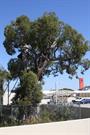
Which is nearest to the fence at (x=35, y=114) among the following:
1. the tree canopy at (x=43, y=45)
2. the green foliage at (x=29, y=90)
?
the green foliage at (x=29, y=90)

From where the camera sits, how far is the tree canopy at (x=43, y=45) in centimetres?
3591

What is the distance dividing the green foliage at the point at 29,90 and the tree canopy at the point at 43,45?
9.66 ft

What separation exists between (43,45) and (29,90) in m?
4.79

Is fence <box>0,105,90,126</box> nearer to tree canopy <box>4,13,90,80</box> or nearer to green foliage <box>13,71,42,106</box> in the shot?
green foliage <box>13,71,42,106</box>

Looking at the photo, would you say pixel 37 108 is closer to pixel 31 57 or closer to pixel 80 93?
pixel 31 57

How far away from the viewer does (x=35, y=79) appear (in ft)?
112

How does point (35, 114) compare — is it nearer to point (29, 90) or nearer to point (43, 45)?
point (29, 90)

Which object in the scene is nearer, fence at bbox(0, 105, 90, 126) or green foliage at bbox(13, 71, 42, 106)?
green foliage at bbox(13, 71, 42, 106)

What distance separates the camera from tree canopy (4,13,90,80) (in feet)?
118

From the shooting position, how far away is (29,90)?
3409 centimetres

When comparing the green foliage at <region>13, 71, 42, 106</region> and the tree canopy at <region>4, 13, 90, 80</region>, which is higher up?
the tree canopy at <region>4, 13, 90, 80</region>

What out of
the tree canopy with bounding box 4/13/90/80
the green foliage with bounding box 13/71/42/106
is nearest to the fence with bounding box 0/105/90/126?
the green foliage with bounding box 13/71/42/106

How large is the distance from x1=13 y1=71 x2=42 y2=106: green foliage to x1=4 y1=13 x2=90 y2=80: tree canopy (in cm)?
295

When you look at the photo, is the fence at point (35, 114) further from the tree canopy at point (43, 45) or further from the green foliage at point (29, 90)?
the tree canopy at point (43, 45)
